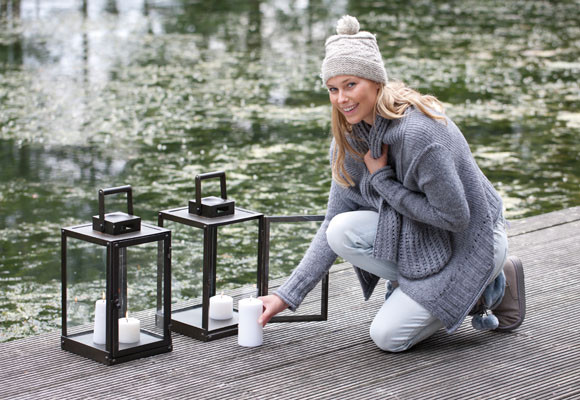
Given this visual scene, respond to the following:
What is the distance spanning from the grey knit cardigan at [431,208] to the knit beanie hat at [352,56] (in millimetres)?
131

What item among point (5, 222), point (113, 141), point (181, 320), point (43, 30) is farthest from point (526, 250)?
point (43, 30)

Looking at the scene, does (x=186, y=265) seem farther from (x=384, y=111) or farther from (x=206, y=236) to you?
(x=384, y=111)

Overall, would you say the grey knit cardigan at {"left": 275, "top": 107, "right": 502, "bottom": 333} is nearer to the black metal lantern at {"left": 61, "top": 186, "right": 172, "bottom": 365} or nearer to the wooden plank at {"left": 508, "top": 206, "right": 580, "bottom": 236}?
the black metal lantern at {"left": 61, "top": 186, "right": 172, "bottom": 365}

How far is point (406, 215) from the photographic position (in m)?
2.41

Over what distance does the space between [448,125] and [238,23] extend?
866 cm

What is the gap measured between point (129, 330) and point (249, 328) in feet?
1.04

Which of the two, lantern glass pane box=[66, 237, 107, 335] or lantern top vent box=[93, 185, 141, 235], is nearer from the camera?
lantern top vent box=[93, 185, 141, 235]

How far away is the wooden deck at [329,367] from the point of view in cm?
223

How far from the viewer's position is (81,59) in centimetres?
833

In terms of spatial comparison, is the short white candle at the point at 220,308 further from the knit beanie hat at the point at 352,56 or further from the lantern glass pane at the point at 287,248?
the knit beanie hat at the point at 352,56

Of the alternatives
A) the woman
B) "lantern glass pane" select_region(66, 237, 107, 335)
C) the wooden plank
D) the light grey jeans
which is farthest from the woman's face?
the wooden plank

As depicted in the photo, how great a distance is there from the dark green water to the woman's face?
0.82 metres

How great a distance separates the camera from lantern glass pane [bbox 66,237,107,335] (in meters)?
2.51

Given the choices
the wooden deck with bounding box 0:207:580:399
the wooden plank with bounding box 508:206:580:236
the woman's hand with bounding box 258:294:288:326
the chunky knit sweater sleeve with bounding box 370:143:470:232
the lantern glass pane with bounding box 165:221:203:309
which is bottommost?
the lantern glass pane with bounding box 165:221:203:309
